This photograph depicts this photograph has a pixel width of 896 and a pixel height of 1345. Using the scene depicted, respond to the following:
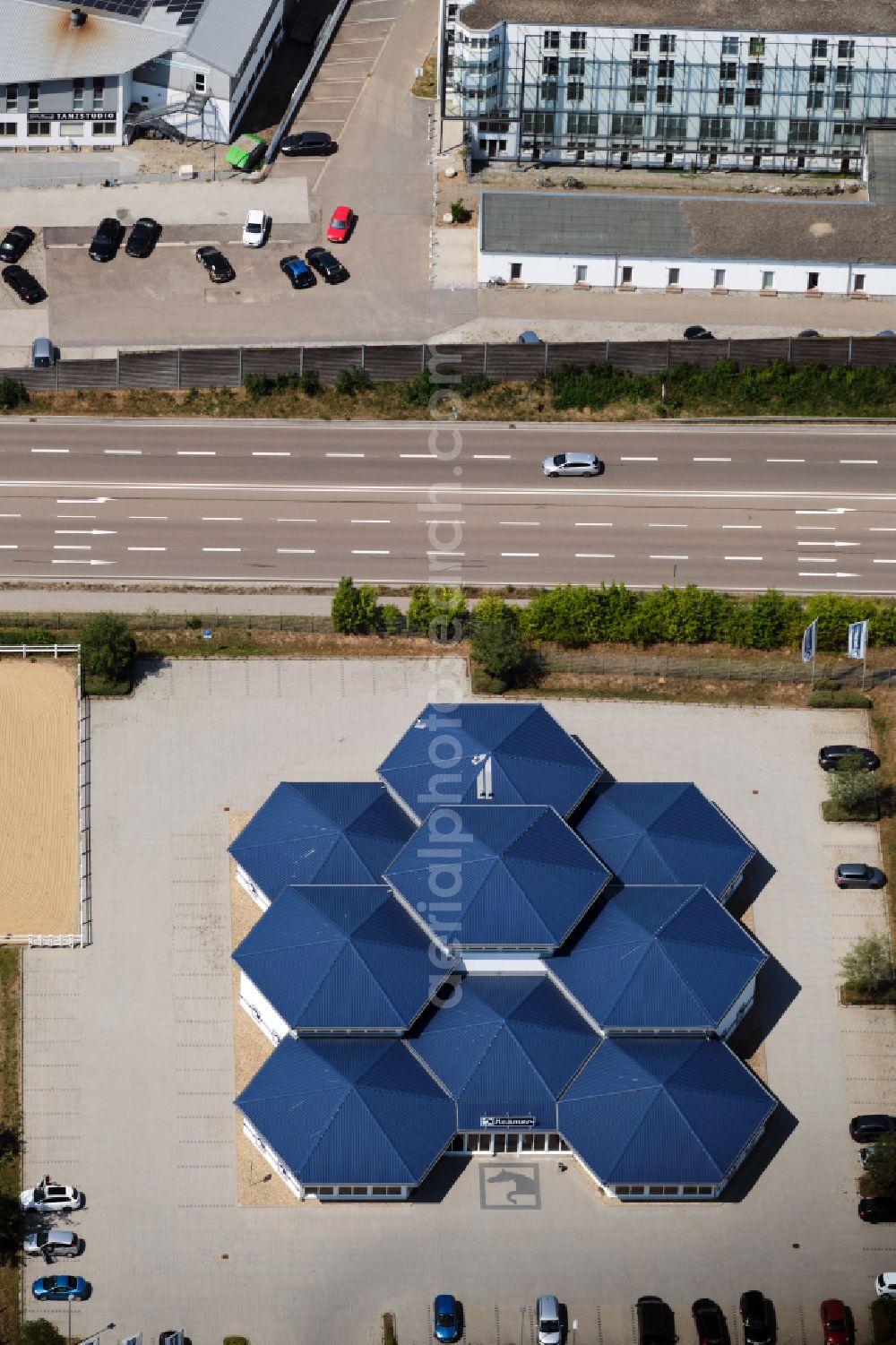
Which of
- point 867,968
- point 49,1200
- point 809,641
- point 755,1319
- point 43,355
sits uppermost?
point 43,355

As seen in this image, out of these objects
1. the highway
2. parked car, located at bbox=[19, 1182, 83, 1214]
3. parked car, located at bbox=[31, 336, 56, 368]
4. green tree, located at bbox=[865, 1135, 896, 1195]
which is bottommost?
parked car, located at bbox=[19, 1182, 83, 1214]

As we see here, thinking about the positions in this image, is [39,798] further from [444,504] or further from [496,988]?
[444,504]

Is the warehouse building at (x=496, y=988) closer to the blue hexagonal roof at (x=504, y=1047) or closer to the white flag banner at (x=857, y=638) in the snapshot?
the blue hexagonal roof at (x=504, y=1047)

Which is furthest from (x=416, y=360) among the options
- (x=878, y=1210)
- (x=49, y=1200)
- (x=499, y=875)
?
(x=878, y=1210)

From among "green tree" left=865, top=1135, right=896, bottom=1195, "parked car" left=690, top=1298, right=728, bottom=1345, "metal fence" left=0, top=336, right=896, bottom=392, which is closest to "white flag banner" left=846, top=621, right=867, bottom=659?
"metal fence" left=0, top=336, right=896, bottom=392

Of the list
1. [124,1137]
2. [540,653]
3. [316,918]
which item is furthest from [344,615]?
[124,1137]

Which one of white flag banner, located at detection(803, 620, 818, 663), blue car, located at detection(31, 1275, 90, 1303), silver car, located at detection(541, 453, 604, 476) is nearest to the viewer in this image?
blue car, located at detection(31, 1275, 90, 1303)

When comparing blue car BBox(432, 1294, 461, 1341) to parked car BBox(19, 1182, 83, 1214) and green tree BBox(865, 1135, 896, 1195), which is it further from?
green tree BBox(865, 1135, 896, 1195)
